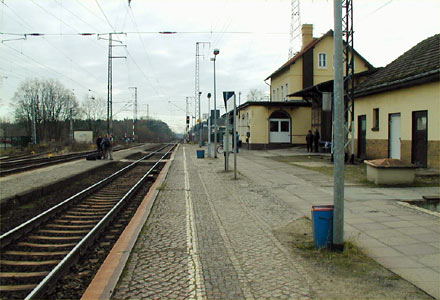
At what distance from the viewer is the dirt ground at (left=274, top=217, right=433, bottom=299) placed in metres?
4.01

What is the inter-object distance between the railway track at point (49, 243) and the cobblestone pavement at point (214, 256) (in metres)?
0.85

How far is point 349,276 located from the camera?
14.7 ft

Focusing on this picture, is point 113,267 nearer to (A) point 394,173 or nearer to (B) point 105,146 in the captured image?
(A) point 394,173

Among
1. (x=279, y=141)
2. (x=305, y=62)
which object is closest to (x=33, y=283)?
(x=279, y=141)

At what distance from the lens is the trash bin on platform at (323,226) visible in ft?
17.7

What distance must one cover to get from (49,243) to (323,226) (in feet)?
14.9

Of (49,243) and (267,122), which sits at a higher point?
(267,122)

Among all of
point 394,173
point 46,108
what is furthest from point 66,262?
point 46,108

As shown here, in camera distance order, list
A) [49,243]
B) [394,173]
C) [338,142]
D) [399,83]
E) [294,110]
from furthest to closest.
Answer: [294,110] < [399,83] < [394,173] < [49,243] < [338,142]

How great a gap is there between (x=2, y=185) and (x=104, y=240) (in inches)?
337

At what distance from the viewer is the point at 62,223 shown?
26.3 ft

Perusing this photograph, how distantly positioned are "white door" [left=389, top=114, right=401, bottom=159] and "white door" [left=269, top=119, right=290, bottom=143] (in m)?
18.0

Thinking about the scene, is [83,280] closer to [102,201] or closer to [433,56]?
Result: [102,201]

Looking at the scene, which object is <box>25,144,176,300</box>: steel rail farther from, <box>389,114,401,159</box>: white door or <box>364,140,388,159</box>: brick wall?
<box>364,140,388,159</box>: brick wall
